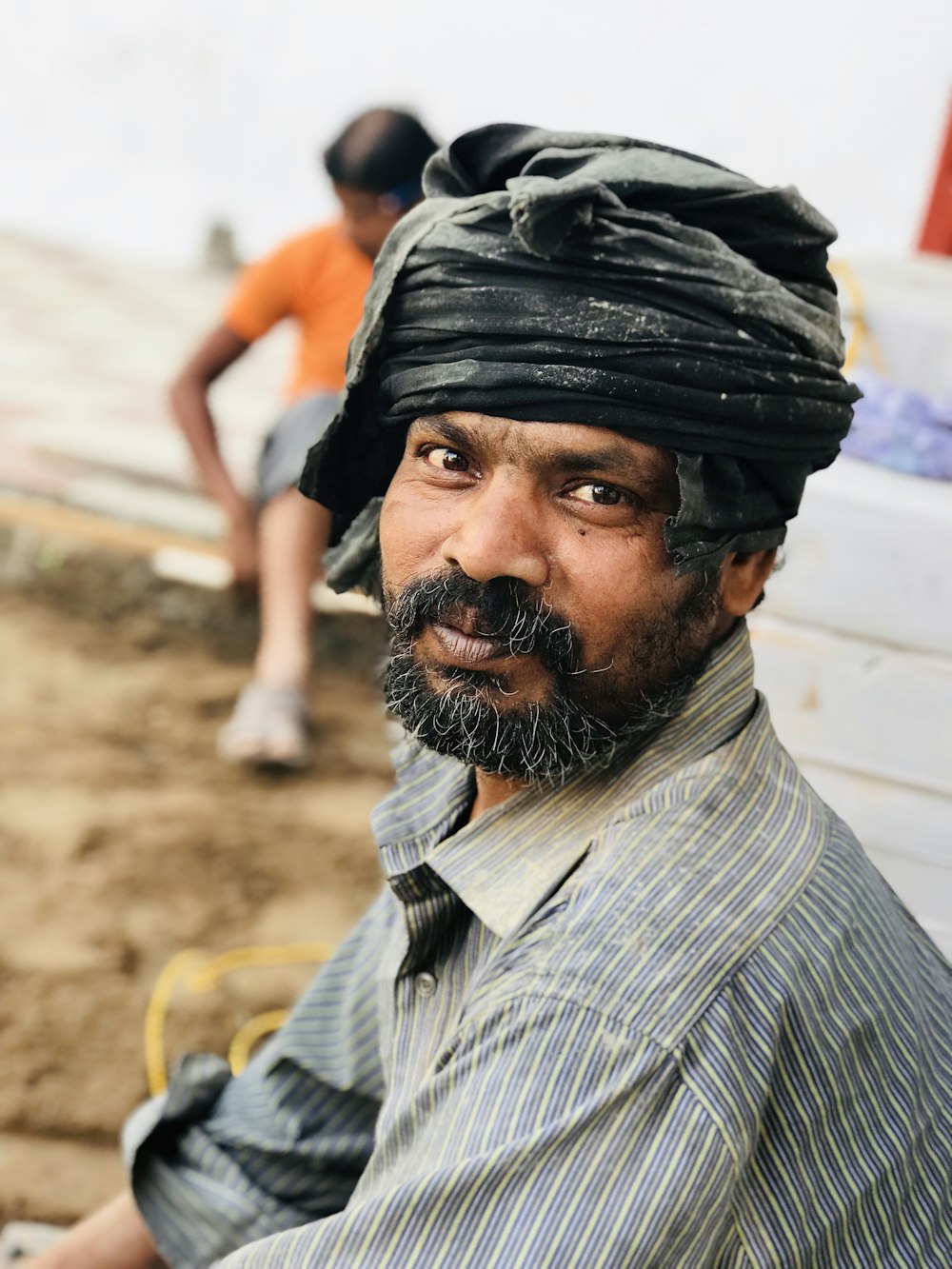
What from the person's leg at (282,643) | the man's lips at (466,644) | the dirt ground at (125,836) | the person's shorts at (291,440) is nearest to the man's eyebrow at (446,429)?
the man's lips at (466,644)

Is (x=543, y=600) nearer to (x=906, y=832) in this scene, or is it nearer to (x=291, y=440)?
(x=906, y=832)

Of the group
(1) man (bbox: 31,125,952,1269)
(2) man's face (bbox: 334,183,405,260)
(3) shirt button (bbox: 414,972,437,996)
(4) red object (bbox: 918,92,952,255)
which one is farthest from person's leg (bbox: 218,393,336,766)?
(3) shirt button (bbox: 414,972,437,996)

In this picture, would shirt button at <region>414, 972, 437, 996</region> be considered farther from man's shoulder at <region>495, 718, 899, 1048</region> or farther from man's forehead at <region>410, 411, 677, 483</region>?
man's forehead at <region>410, 411, 677, 483</region>

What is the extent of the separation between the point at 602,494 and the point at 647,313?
0.20 m

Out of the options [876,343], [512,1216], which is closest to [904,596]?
[876,343]

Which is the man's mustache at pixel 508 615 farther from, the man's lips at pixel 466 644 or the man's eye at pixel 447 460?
the man's eye at pixel 447 460

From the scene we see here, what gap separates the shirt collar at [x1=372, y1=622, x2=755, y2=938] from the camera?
4.75 ft

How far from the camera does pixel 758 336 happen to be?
1.43 meters

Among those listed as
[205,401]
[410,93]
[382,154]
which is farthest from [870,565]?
[410,93]

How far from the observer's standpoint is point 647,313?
1405mm

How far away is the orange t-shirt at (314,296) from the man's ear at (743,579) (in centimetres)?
299

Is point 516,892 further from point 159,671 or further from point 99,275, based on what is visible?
point 99,275

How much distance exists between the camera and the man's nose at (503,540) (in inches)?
56.7

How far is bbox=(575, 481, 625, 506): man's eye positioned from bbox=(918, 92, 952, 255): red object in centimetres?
356
